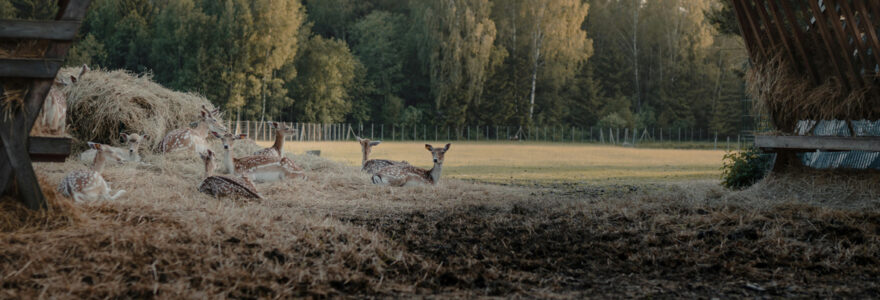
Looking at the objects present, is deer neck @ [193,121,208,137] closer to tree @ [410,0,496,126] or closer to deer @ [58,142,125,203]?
deer @ [58,142,125,203]

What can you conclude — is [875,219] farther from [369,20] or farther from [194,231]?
[369,20]

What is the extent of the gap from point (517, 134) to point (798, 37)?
36.8m

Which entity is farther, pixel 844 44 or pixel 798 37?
pixel 798 37

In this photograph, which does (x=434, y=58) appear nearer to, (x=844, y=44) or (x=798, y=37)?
(x=798, y=37)

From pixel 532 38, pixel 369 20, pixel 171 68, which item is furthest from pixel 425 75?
pixel 171 68

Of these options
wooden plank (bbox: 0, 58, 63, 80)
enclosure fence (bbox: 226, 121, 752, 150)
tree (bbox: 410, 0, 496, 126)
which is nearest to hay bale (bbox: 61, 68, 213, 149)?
wooden plank (bbox: 0, 58, 63, 80)

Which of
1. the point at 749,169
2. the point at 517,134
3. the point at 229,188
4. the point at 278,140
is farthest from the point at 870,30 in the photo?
the point at 517,134

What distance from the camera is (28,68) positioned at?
17.0 ft

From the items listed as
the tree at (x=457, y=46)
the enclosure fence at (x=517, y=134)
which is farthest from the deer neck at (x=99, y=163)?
the enclosure fence at (x=517, y=134)

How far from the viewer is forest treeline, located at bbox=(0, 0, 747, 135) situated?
38312 millimetres

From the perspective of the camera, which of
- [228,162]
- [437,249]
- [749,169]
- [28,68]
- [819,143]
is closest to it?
[28,68]

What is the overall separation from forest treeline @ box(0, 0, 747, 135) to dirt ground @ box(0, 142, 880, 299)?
31.2 m

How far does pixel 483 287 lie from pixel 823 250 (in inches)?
121

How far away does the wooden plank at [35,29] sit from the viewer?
5266mm
